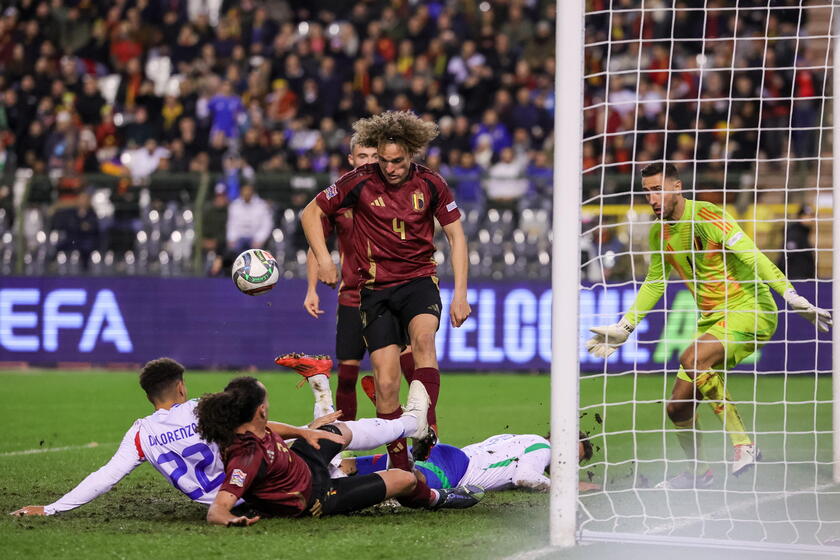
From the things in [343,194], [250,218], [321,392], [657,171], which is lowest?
[321,392]

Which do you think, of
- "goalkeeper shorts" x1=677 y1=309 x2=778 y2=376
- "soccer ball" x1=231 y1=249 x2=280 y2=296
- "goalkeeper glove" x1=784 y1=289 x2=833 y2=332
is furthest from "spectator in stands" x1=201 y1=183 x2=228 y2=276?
"goalkeeper glove" x1=784 y1=289 x2=833 y2=332

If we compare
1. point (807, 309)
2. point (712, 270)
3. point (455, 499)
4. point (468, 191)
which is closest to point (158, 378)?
point (455, 499)

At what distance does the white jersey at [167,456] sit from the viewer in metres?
6.39

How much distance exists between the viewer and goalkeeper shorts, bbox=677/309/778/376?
7980mm

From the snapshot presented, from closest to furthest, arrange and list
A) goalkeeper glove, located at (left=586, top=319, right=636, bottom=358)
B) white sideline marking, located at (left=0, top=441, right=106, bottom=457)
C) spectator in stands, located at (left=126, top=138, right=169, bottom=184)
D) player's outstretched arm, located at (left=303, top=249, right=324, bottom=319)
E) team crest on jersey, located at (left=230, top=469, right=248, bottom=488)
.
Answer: team crest on jersey, located at (left=230, top=469, right=248, bottom=488), goalkeeper glove, located at (left=586, top=319, right=636, bottom=358), player's outstretched arm, located at (left=303, top=249, right=324, bottom=319), white sideline marking, located at (left=0, top=441, right=106, bottom=457), spectator in stands, located at (left=126, top=138, right=169, bottom=184)

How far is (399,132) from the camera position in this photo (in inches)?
277

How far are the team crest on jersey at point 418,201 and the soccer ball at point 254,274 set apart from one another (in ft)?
4.32

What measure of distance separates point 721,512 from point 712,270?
76.7 inches

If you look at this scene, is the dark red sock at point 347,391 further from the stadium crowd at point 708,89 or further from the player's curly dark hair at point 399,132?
the stadium crowd at point 708,89

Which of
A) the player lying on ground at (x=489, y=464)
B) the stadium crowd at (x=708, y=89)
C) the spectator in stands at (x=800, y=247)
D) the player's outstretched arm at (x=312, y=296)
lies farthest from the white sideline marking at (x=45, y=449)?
the stadium crowd at (x=708, y=89)

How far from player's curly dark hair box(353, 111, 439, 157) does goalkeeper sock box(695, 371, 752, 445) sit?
7.80 feet

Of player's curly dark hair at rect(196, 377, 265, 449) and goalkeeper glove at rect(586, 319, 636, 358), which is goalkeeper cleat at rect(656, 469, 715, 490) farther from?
player's curly dark hair at rect(196, 377, 265, 449)

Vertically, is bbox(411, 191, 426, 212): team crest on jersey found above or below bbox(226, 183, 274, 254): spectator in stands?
below

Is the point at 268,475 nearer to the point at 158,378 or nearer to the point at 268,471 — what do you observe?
the point at 268,471
